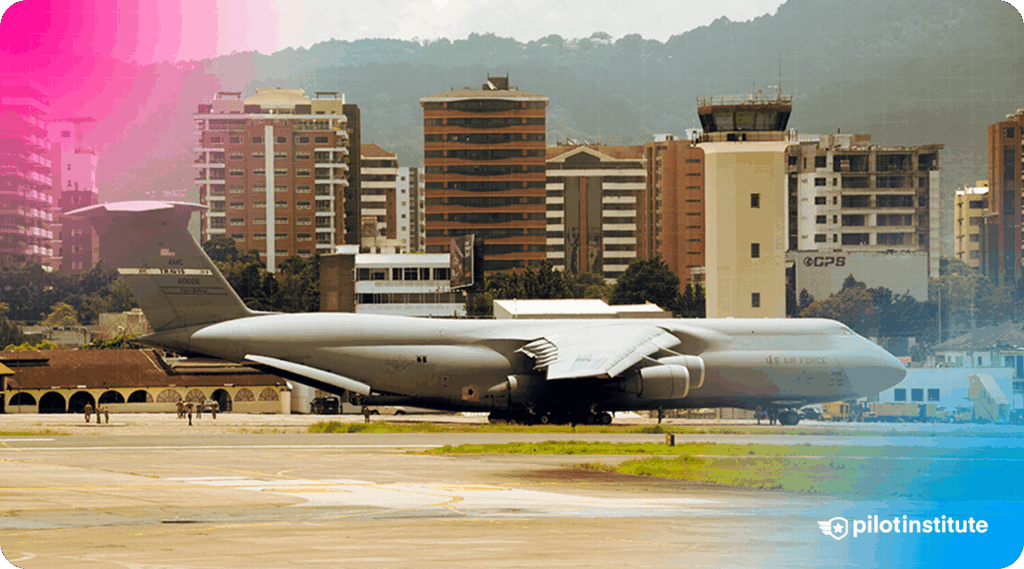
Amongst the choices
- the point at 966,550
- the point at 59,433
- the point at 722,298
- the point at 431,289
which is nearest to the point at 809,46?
the point at 722,298

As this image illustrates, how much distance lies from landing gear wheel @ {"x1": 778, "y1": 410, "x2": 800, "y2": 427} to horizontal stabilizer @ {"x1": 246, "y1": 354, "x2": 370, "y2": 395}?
62.5ft

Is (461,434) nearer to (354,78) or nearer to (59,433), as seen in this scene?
(59,433)

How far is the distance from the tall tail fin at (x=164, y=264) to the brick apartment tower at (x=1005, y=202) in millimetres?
83533

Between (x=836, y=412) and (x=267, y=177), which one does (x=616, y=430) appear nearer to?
(x=836, y=412)

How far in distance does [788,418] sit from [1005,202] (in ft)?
274

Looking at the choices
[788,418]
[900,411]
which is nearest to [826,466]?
[788,418]

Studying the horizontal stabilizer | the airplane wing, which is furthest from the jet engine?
the horizontal stabilizer

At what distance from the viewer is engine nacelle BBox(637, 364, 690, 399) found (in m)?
43.2

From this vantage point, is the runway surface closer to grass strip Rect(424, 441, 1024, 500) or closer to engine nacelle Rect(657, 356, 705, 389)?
grass strip Rect(424, 441, 1024, 500)

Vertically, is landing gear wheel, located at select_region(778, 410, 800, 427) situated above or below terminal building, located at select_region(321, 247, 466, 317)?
below

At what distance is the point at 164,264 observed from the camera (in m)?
48.1

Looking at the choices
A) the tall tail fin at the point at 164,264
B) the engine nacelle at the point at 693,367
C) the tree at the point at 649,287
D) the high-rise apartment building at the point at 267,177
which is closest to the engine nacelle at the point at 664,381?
the engine nacelle at the point at 693,367

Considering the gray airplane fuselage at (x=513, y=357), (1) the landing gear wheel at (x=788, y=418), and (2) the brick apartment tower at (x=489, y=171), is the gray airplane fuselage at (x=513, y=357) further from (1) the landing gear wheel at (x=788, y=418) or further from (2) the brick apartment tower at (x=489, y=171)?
(2) the brick apartment tower at (x=489, y=171)

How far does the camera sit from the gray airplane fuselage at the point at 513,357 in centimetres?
4497
